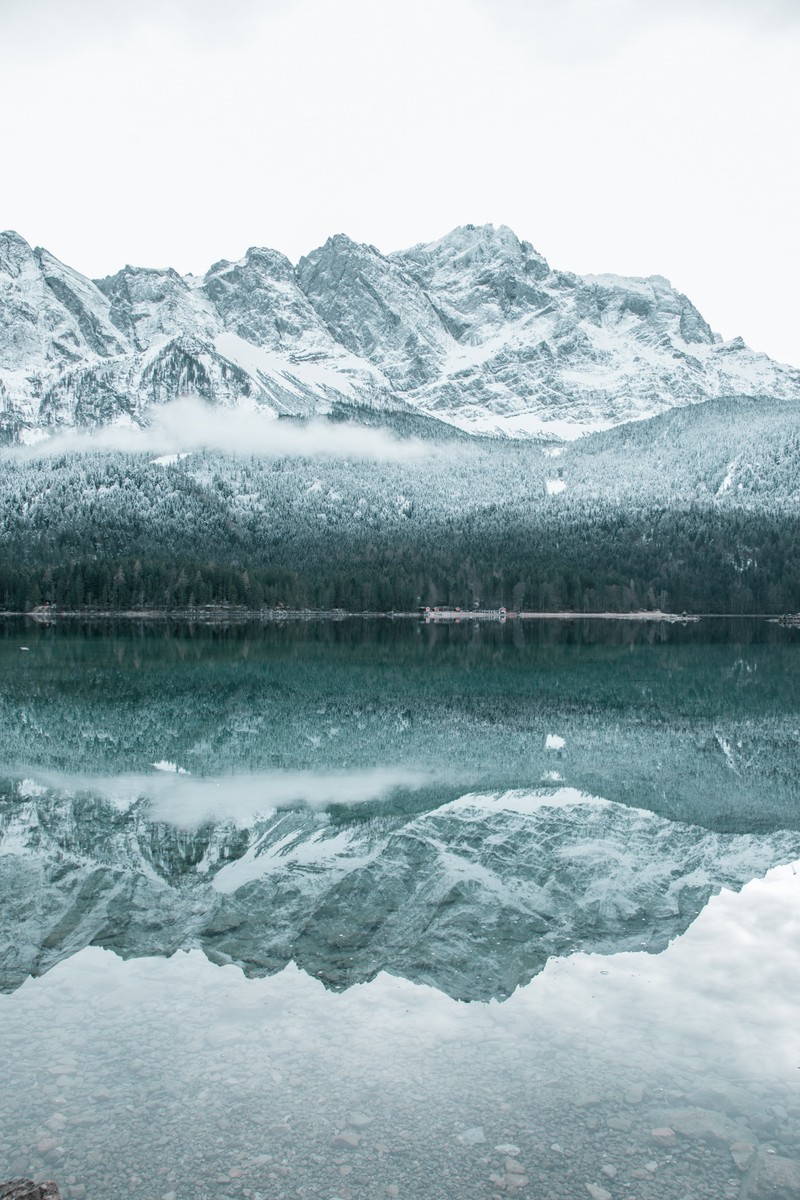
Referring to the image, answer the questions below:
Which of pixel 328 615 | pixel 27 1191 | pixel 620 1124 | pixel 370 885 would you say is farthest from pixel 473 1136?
pixel 328 615

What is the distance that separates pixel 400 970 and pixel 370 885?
11.2ft

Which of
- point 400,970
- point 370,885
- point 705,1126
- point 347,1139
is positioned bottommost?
point 370,885

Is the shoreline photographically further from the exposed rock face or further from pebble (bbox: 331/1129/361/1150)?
the exposed rock face

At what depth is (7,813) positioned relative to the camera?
2038 centimetres

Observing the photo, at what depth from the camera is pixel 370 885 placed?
15.4 meters

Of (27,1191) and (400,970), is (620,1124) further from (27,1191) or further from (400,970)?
(27,1191)

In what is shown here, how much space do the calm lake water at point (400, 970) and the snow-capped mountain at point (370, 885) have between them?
64mm

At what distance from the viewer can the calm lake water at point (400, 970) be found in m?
8.34

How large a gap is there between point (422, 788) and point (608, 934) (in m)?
10.0

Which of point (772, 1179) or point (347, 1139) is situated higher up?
point (772, 1179)

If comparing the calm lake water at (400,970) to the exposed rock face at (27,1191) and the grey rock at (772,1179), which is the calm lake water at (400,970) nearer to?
the grey rock at (772,1179)

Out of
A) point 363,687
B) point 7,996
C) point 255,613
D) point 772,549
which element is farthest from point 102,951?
point 772,549

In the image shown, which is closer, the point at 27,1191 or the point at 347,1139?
the point at 27,1191

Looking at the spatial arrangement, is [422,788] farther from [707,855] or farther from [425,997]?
[425,997]
